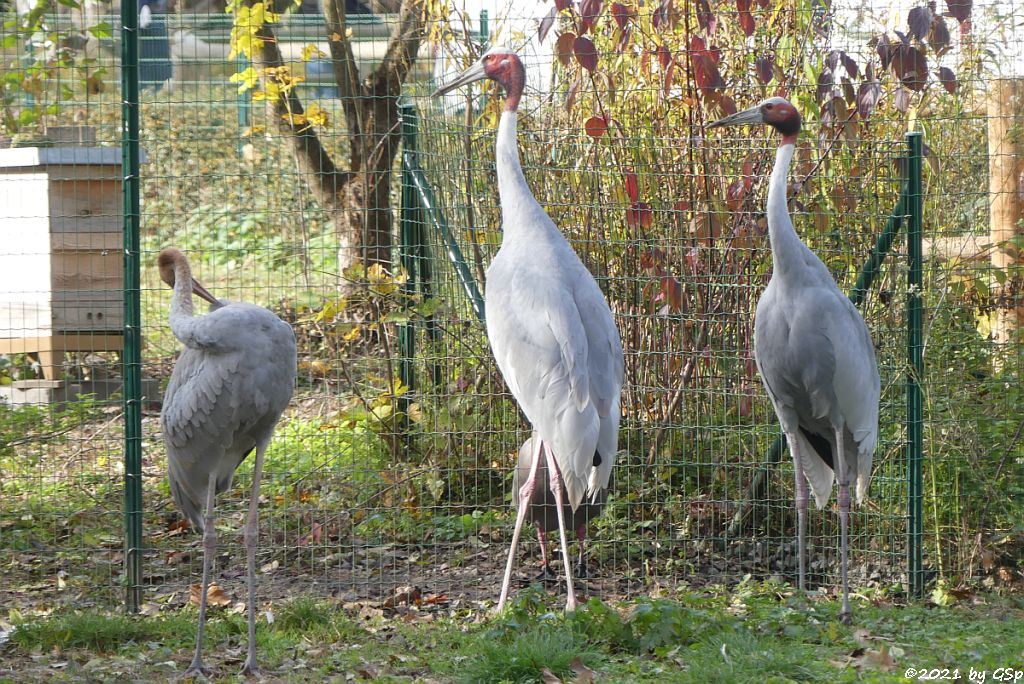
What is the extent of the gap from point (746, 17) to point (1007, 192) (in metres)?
1.75

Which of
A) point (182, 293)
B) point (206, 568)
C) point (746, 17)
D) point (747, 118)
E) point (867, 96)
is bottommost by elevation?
point (206, 568)

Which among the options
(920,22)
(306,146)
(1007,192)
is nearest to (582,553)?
(1007,192)

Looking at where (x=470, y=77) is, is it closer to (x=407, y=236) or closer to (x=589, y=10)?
(x=589, y=10)

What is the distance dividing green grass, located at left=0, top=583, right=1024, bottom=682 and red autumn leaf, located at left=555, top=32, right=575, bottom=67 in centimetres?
278

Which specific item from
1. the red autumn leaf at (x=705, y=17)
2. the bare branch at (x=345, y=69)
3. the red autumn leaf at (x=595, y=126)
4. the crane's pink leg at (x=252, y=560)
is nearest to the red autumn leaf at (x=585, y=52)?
the red autumn leaf at (x=595, y=126)

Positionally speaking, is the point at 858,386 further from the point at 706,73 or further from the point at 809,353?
the point at 706,73

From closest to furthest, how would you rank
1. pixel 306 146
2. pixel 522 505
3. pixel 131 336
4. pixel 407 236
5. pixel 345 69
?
pixel 522 505 < pixel 131 336 < pixel 407 236 < pixel 345 69 < pixel 306 146

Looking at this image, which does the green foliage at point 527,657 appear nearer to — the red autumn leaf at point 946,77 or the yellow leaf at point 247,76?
the red autumn leaf at point 946,77

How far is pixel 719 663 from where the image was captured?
420 cm

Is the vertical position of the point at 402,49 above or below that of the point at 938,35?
above

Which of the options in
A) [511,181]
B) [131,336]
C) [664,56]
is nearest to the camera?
[511,181]

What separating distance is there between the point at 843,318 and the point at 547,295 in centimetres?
142

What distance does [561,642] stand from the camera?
4.42m

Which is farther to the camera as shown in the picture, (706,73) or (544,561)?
(544,561)
